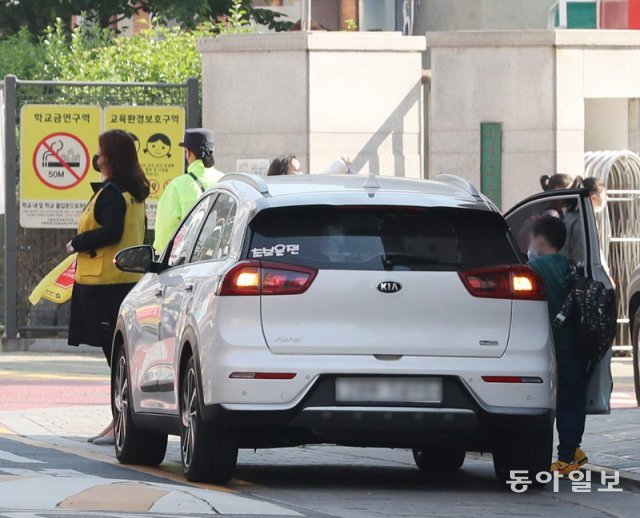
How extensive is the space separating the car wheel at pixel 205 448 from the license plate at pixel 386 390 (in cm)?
68

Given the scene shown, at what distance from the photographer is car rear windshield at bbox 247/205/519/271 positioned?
32.8 ft

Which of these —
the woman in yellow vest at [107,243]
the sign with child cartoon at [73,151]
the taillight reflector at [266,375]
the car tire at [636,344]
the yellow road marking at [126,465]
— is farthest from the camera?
the sign with child cartoon at [73,151]

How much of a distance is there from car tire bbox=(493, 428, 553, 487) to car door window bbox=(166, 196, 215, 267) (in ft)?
6.64

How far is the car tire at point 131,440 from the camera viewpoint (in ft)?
38.3

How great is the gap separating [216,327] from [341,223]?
2.59 ft

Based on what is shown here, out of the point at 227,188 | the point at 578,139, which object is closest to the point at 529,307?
the point at 227,188

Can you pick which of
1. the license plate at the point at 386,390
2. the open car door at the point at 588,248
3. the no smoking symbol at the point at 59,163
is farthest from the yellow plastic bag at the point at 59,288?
the license plate at the point at 386,390

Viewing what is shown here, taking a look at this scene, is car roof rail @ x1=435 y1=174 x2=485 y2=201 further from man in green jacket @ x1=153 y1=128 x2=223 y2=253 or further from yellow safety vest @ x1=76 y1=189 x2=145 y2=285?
man in green jacket @ x1=153 y1=128 x2=223 y2=253

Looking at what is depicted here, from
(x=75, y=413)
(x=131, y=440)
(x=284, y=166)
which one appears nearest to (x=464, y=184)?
(x=131, y=440)

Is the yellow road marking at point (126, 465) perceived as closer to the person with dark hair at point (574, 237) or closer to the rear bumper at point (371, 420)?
the rear bumper at point (371, 420)

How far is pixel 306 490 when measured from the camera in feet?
34.2

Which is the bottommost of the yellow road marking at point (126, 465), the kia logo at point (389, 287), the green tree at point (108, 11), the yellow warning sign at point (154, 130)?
the yellow road marking at point (126, 465)

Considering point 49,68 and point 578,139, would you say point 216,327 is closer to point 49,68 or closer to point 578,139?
point 578,139

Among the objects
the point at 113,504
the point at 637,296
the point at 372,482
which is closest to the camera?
the point at 113,504
